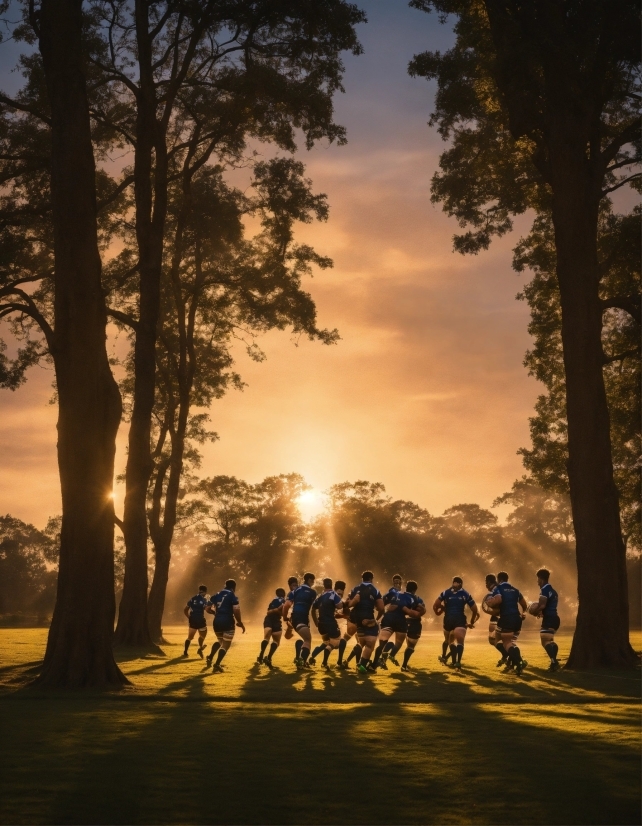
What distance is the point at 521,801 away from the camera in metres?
7.58

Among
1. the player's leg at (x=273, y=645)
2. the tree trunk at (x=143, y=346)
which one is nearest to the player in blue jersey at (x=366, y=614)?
the player's leg at (x=273, y=645)

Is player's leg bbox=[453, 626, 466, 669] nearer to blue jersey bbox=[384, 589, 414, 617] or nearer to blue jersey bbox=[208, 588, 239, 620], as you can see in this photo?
blue jersey bbox=[384, 589, 414, 617]

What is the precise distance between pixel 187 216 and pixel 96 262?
16445mm

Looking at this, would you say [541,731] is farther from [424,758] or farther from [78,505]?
[78,505]

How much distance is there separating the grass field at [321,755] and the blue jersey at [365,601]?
5194 millimetres

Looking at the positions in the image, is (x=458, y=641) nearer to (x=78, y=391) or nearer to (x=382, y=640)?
(x=382, y=640)

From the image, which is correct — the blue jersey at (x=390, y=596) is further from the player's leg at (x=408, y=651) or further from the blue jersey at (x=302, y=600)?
the blue jersey at (x=302, y=600)

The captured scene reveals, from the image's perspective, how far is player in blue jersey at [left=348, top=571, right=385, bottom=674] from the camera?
22578 millimetres

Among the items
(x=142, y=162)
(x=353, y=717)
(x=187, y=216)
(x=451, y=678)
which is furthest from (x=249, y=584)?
(x=353, y=717)

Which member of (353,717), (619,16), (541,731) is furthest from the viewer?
(619,16)

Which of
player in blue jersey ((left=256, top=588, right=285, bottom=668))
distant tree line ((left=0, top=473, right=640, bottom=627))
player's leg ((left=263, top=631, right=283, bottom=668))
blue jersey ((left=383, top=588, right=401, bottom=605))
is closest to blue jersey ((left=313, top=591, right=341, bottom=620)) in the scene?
player in blue jersey ((left=256, top=588, right=285, bottom=668))

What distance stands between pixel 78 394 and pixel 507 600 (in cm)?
1110

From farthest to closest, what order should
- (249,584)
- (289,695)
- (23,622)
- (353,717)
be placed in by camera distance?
(249,584)
(23,622)
(289,695)
(353,717)

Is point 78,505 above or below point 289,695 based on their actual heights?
above
